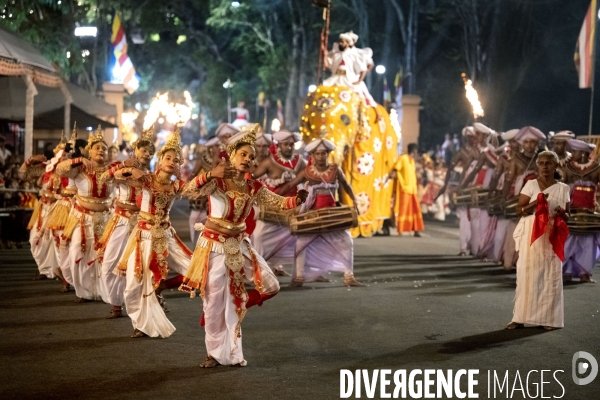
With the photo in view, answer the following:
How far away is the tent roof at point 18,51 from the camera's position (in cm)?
1578

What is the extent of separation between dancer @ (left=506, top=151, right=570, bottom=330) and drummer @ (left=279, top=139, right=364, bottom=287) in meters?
3.48

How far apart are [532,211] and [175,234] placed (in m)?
3.79

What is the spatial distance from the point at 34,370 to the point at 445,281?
7.19m

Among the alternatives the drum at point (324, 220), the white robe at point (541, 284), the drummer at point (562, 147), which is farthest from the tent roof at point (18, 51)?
the white robe at point (541, 284)

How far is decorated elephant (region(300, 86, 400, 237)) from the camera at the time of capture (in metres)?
18.8

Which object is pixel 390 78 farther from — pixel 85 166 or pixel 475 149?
pixel 85 166

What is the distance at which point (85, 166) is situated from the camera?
11023 millimetres

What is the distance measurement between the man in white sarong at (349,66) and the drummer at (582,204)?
23.5ft

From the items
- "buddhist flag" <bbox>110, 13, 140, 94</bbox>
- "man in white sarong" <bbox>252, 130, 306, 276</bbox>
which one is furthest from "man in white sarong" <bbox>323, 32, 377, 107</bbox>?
"buddhist flag" <bbox>110, 13, 140, 94</bbox>

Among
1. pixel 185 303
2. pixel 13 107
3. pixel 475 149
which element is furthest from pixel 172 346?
pixel 13 107

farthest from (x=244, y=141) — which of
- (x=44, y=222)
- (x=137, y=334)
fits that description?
(x=44, y=222)

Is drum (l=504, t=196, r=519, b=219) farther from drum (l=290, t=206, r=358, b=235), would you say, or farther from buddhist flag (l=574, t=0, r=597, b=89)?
buddhist flag (l=574, t=0, r=597, b=89)

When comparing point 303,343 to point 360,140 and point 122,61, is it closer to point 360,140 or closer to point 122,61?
point 360,140

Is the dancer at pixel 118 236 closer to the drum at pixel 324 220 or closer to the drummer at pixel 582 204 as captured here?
the drum at pixel 324 220
